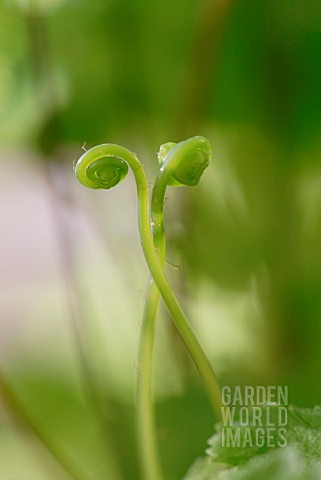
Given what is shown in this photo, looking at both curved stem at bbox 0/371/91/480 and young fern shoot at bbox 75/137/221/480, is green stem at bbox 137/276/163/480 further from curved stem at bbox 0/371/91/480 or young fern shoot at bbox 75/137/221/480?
curved stem at bbox 0/371/91/480

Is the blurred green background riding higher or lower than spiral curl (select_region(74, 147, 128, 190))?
lower

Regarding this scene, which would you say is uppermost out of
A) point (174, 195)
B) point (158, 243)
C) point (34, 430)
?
point (158, 243)

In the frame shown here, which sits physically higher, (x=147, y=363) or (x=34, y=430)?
(x=147, y=363)

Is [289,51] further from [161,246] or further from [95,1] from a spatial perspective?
[161,246]

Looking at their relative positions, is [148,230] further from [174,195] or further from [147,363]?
[174,195]

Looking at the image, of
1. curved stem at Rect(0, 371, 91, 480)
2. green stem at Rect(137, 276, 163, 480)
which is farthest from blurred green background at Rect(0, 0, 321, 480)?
green stem at Rect(137, 276, 163, 480)

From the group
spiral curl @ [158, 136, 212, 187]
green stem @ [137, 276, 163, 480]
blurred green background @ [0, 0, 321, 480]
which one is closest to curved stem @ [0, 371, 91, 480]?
blurred green background @ [0, 0, 321, 480]

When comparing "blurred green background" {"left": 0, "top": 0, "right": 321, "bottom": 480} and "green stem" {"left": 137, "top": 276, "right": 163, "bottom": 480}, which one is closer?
"green stem" {"left": 137, "top": 276, "right": 163, "bottom": 480}

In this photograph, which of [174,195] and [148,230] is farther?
[174,195]

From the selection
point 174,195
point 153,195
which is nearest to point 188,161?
point 153,195

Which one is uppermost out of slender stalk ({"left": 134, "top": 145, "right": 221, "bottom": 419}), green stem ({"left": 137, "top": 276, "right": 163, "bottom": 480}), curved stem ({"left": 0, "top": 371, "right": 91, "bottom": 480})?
slender stalk ({"left": 134, "top": 145, "right": 221, "bottom": 419})

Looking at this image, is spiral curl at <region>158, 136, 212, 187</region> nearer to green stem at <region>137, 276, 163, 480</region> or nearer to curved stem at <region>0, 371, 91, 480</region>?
green stem at <region>137, 276, 163, 480</region>
